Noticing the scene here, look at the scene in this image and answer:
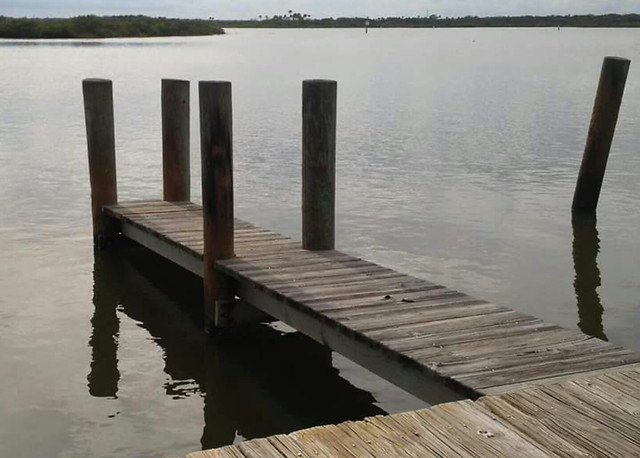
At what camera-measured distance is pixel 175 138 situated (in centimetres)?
1120

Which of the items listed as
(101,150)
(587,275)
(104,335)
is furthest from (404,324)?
(101,150)

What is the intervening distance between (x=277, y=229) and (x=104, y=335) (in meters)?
4.60

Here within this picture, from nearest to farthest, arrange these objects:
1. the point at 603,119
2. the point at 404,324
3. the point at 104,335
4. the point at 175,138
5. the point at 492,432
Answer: the point at 492,432, the point at 404,324, the point at 104,335, the point at 175,138, the point at 603,119

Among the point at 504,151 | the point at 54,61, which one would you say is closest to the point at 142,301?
the point at 504,151

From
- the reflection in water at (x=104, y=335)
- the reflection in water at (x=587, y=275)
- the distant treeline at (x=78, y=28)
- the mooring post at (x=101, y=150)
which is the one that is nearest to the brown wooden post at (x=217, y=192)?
the reflection in water at (x=104, y=335)

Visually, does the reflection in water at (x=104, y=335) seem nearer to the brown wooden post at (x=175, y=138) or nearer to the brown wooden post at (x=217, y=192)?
the brown wooden post at (x=217, y=192)

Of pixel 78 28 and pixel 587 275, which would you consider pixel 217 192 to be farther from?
pixel 78 28

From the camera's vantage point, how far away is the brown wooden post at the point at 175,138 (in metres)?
11.0

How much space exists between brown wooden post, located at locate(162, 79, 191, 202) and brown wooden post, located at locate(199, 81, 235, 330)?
2.88 m

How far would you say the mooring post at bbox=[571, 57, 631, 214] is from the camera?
1289cm

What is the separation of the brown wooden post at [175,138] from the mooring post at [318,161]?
2.92m

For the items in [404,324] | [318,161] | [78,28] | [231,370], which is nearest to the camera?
[404,324]

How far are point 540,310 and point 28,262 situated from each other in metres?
6.26

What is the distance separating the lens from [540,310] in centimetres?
978
